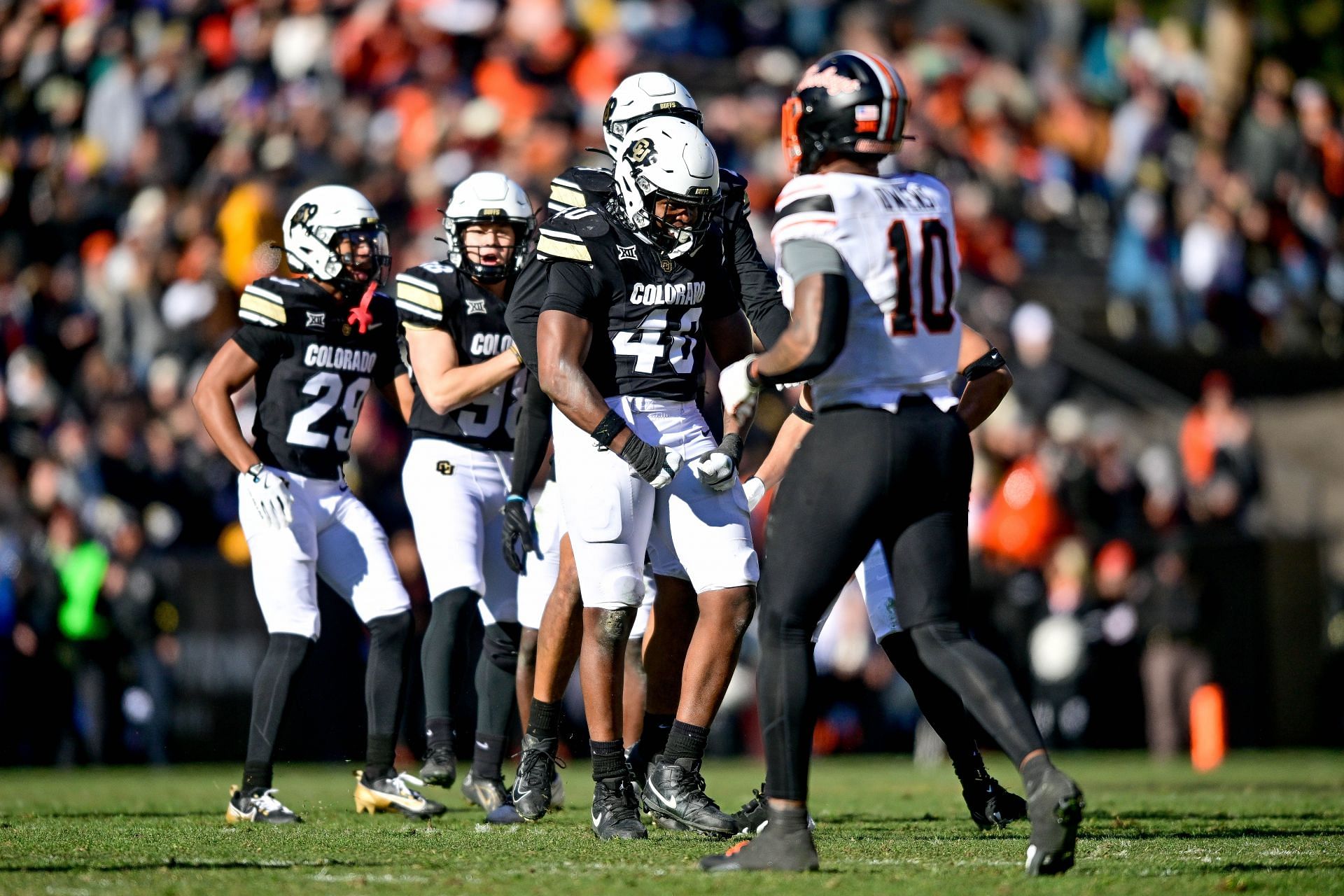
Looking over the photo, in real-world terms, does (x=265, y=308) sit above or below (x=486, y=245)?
below

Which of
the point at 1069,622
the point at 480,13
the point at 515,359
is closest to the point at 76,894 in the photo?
the point at 515,359

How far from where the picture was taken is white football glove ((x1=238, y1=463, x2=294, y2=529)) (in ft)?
25.1

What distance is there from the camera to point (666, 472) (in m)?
6.70

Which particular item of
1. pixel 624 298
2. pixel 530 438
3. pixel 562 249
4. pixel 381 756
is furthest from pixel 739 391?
pixel 381 756

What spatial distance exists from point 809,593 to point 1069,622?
8.88 metres

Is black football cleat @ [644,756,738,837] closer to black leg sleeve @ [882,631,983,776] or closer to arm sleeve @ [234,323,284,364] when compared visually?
black leg sleeve @ [882,631,983,776]

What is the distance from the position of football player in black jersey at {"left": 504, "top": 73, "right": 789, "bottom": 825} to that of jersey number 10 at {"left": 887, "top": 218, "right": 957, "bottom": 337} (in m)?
1.54

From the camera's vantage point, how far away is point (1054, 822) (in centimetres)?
530

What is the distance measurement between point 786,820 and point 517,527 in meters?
2.51

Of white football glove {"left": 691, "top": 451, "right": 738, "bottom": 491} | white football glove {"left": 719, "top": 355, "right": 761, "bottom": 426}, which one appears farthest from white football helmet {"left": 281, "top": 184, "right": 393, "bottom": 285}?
white football glove {"left": 719, "top": 355, "right": 761, "bottom": 426}

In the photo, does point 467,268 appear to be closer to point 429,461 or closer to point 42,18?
point 429,461

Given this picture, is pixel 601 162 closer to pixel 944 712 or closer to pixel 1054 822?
pixel 944 712

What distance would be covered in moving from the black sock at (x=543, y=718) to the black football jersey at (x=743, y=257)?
139 centimetres

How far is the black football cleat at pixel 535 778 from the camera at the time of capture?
744cm
